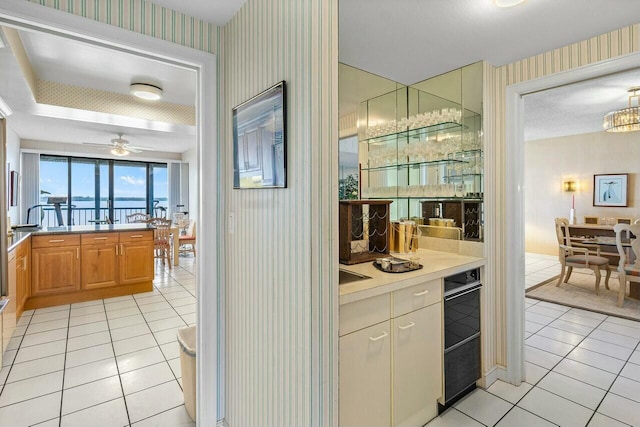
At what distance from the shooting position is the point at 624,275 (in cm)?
399

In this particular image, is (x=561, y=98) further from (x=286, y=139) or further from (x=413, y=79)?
(x=286, y=139)

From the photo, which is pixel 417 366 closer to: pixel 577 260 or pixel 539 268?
pixel 577 260

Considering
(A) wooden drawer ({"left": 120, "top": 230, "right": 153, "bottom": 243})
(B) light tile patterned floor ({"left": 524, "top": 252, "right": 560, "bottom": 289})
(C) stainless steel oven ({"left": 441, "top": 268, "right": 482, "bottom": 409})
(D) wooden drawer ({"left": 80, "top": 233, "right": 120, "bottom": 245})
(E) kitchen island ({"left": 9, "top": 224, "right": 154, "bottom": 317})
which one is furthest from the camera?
(B) light tile patterned floor ({"left": 524, "top": 252, "right": 560, "bottom": 289})

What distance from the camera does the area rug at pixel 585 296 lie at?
3.84m

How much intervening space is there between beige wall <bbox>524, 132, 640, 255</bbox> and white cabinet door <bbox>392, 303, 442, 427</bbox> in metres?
6.68

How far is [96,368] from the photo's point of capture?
2521 mm

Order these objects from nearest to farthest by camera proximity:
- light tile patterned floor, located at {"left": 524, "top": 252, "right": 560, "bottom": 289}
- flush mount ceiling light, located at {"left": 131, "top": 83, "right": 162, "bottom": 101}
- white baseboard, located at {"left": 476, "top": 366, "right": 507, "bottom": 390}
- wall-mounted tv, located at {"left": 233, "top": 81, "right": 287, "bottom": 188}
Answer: wall-mounted tv, located at {"left": 233, "top": 81, "right": 287, "bottom": 188} < white baseboard, located at {"left": 476, "top": 366, "right": 507, "bottom": 390} < flush mount ceiling light, located at {"left": 131, "top": 83, "right": 162, "bottom": 101} < light tile patterned floor, located at {"left": 524, "top": 252, "right": 560, "bottom": 289}

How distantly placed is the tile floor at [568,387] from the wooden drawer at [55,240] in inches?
180

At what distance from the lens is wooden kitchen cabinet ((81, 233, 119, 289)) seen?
4.13m

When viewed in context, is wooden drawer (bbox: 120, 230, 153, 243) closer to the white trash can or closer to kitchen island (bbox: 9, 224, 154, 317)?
kitchen island (bbox: 9, 224, 154, 317)

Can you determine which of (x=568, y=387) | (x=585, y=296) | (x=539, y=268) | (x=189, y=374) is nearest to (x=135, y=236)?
(x=189, y=374)

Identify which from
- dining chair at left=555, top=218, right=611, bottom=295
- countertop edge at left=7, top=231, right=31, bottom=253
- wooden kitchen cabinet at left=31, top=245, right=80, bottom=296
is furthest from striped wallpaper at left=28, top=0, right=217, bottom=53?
dining chair at left=555, top=218, right=611, bottom=295

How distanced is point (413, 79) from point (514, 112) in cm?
84

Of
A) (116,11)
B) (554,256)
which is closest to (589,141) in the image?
(554,256)
